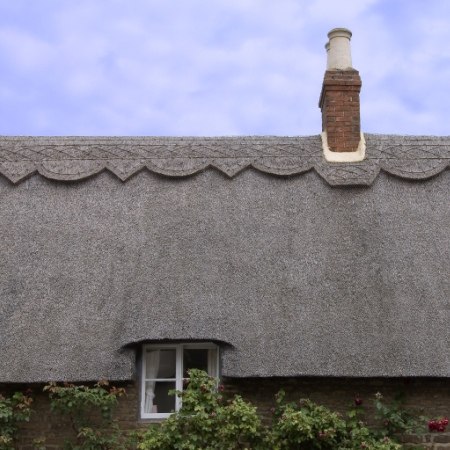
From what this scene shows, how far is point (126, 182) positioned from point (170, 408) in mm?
3443

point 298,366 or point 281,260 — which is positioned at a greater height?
point 281,260

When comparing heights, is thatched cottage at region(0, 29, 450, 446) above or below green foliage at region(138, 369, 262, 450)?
above

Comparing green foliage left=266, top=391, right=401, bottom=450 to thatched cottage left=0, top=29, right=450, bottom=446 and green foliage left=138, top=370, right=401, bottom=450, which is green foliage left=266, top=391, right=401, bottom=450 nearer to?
green foliage left=138, top=370, right=401, bottom=450

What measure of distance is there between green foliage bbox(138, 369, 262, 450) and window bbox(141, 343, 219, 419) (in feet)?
2.01

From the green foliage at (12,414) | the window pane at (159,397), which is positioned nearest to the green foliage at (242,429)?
the window pane at (159,397)

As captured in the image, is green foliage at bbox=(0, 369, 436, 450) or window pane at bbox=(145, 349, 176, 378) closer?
green foliage at bbox=(0, 369, 436, 450)

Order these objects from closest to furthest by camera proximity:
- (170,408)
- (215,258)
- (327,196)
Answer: (170,408) < (215,258) < (327,196)

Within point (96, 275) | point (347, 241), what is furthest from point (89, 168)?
point (347, 241)

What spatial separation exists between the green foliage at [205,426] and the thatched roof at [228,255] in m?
0.37

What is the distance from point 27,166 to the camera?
11.5 metres

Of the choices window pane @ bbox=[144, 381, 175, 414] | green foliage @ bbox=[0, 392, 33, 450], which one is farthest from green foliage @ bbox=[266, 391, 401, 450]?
green foliage @ bbox=[0, 392, 33, 450]

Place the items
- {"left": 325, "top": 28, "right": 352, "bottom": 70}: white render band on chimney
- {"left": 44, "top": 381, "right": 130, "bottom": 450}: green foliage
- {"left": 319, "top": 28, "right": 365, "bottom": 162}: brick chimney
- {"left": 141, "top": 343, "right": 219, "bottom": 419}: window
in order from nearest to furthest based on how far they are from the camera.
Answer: {"left": 44, "top": 381, "right": 130, "bottom": 450}: green foliage → {"left": 141, "top": 343, "right": 219, "bottom": 419}: window → {"left": 319, "top": 28, "right": 365, "bottom": 162}: brick chimney → {"left": 325, "top": 28, "right": 352, "bottom": 70}: white render band on chimney

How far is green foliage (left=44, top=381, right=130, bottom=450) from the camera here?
28.1ft

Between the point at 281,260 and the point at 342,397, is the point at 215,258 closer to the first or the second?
the point at 281,260
